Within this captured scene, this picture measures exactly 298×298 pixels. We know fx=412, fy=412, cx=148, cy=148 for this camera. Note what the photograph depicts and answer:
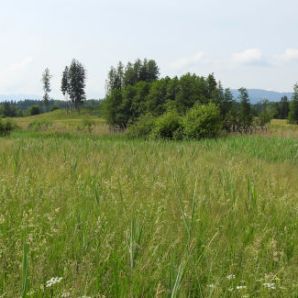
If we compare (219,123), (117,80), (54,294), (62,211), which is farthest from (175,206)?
(117,80)

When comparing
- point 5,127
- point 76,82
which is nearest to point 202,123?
point 5,127

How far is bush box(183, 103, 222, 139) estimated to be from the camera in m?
22.4

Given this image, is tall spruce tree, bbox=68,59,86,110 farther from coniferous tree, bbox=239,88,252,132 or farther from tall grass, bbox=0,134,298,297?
tall grass, bbox=0,134,298,297

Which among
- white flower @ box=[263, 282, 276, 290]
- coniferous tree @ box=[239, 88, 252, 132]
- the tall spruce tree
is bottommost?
white flower @ box=[263, 282, 276, 290]

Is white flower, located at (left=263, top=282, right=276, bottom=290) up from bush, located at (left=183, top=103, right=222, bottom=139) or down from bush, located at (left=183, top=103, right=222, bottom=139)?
down

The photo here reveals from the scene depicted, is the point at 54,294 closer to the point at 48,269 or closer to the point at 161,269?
the point at 48,269

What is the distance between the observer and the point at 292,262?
2.89 metres

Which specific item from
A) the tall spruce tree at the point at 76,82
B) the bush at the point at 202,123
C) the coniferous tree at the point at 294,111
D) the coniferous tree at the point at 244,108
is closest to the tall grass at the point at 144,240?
the bush at the point at 202,123

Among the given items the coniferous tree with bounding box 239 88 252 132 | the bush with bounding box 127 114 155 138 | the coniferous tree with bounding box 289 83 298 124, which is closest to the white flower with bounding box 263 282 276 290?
the bush with bounding box 127 114 155 138

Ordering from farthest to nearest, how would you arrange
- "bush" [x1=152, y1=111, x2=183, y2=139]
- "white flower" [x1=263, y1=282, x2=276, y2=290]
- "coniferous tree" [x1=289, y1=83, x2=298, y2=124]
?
"coniferous tree" [x1=289, y1=83, x2=298, y2=124] < "bush" [x1=152, y1=111, x2=183, y2=139] < "white flower" [x1=263, y1=282, x2=276, y2=290]

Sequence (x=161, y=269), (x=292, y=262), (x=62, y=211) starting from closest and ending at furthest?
1. (x=161, y=269)
2. (x=292, y=262)
3. (x=62, y=211)

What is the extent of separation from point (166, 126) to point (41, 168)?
64.2 feet

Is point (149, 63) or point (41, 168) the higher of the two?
point (149, 63)

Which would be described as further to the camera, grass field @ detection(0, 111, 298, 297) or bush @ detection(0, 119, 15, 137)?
bush @ detection(0, 119, 15, 137)
